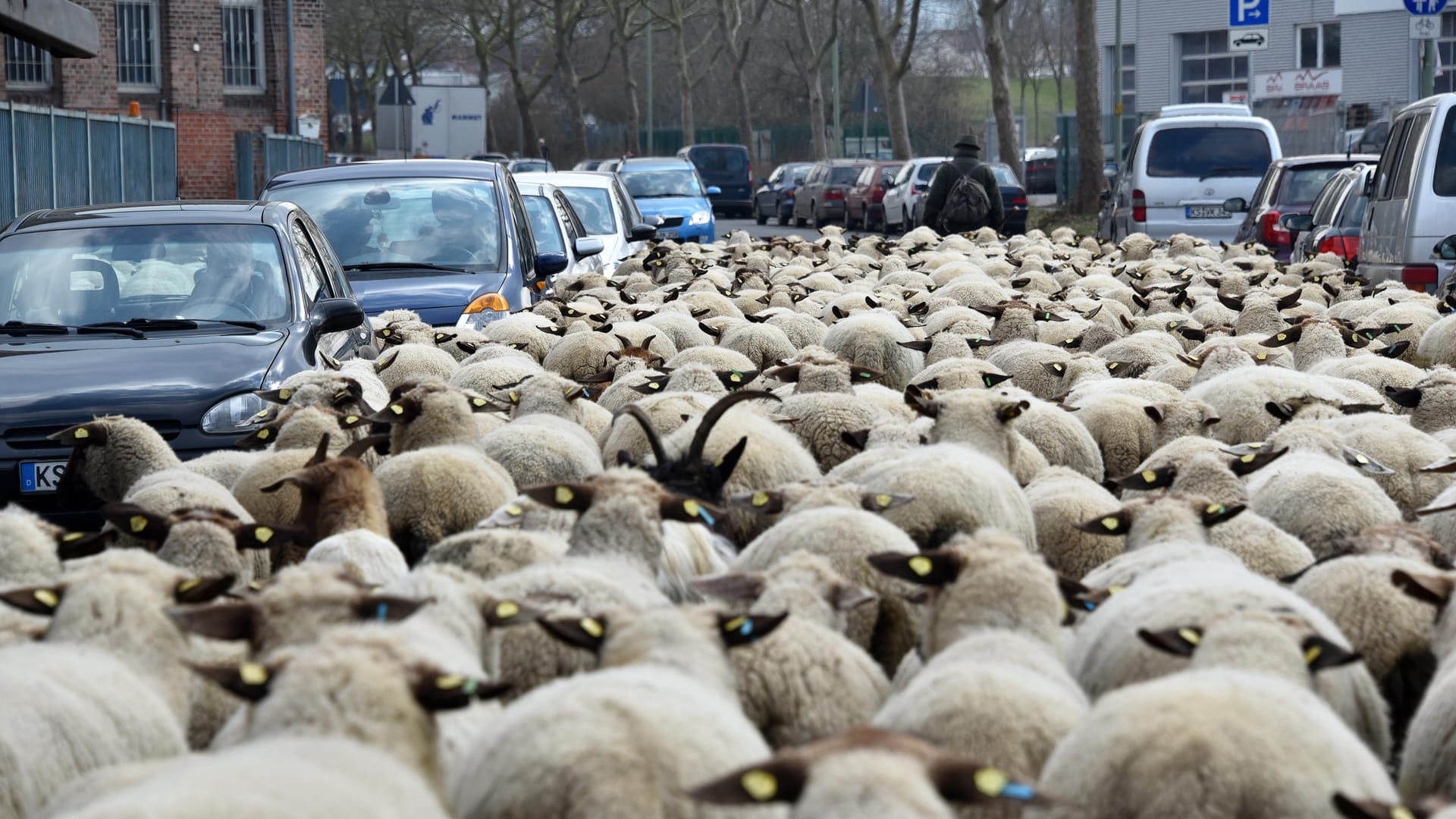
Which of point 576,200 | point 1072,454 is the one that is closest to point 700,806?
point 1072,454

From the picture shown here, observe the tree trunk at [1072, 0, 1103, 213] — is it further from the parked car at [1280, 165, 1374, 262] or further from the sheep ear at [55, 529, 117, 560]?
the sheep ear at [55, 529, 117, 560]

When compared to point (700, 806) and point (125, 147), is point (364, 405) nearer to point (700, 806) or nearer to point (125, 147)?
point (700, 806)

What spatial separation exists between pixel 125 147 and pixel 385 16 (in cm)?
3650

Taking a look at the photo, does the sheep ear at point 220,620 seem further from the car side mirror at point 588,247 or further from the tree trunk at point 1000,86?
the tree trunk at point 1000,86

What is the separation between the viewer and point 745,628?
11.9ft

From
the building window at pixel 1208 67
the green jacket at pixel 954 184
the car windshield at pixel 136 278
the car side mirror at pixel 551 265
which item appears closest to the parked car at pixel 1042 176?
the building window at pixel 1208 67

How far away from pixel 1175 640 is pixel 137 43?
36.8 meters

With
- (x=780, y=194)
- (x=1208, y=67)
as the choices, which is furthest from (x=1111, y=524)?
(x=1208, y=67)

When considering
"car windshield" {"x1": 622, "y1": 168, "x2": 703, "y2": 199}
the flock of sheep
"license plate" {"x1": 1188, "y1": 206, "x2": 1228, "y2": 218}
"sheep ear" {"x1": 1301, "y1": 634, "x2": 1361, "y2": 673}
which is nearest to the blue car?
"car windshield" {"x1": 622, "y1": 168, "x2": 703, "y2": 199}

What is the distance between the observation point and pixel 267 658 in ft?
10.9

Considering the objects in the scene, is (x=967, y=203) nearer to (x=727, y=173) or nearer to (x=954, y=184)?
(x=954, y=184)

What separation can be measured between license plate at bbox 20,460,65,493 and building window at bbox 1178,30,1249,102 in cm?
5004

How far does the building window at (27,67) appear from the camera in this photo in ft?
114

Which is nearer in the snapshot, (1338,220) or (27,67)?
(1338,220)
